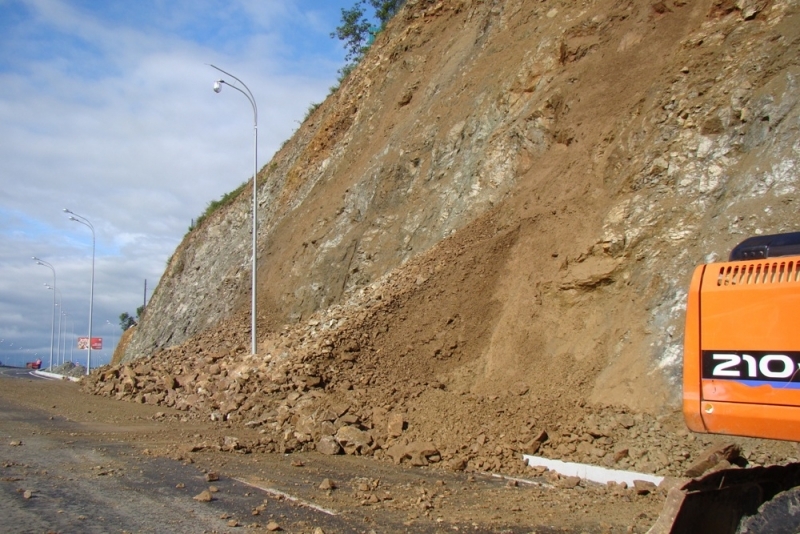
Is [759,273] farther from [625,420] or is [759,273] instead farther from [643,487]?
[625,420]

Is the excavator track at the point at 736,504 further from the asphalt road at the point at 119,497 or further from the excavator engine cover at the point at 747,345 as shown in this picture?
the asphalt road at the point at 119,497

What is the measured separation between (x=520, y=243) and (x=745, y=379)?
39.5 ft

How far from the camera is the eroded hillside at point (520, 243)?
12266 millimetres

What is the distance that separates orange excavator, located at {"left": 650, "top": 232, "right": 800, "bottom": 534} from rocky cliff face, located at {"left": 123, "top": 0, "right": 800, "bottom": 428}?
6.04 metres

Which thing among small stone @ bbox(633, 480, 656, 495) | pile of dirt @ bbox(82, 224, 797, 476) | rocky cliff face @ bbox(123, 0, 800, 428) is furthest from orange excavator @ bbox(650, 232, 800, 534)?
rocky cliff face @ bbox(123, 0, 800, 428)

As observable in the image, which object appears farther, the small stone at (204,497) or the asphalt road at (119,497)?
the small stone at (204,497)

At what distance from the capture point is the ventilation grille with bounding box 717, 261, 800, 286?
4.68 metres

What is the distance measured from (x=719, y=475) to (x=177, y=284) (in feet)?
100

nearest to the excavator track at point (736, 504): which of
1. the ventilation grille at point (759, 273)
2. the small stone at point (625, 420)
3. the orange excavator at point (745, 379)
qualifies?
the orange excavator at point (745, 379)

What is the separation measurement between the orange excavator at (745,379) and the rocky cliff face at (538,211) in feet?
19.8

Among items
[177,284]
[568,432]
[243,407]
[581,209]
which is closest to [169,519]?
[568,432]

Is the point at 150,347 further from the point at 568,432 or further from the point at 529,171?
the point at 568,432

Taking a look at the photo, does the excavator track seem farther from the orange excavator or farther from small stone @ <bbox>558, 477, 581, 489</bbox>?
small stone @ <bbox>558, 477, 581, 489</bbox>

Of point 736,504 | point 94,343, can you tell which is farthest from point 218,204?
point 736,504
